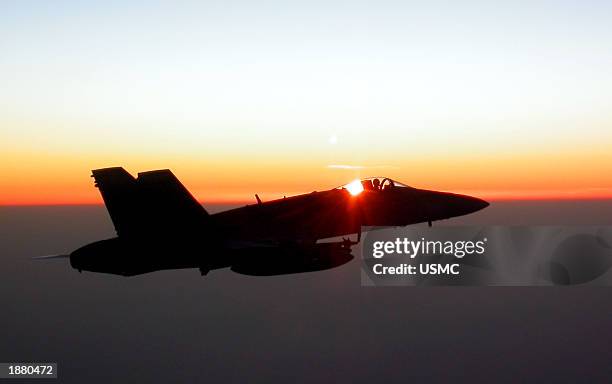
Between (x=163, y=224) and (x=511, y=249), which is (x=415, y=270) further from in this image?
(x=511, y=249)

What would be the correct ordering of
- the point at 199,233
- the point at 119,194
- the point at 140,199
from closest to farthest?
the point at 119,194
the point at 140,199
the point at 199,233

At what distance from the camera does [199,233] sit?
3102 centimetres

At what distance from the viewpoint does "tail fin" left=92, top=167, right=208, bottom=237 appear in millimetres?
29547

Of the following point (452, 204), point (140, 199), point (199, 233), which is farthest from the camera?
point (452, 204)

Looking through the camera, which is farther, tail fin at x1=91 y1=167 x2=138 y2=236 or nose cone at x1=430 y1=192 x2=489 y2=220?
nose cone at x1=430 y1=192 x2=489 y2=220

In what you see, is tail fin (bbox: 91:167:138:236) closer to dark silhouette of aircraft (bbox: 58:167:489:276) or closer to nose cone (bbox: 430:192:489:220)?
dark silhouette of aircraft (bbox: 58:167:489:276)

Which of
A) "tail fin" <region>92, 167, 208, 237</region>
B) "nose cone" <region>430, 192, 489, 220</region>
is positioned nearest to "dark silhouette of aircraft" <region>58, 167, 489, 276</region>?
"tail fin" <region>92, 167, 208, 237</region>

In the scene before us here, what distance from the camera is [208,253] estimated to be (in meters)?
29.8

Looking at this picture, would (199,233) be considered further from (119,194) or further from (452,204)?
(452,204)

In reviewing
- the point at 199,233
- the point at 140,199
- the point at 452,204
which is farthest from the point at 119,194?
the point at 452,204

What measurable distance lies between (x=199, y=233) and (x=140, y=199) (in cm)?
338

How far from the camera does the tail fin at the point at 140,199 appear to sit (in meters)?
29.5

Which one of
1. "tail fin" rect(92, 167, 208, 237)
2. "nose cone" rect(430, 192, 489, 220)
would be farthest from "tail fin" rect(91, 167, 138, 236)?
"nose cone" rect(430, 192, 489, 220)

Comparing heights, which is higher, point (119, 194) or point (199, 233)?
point (119, 194)
